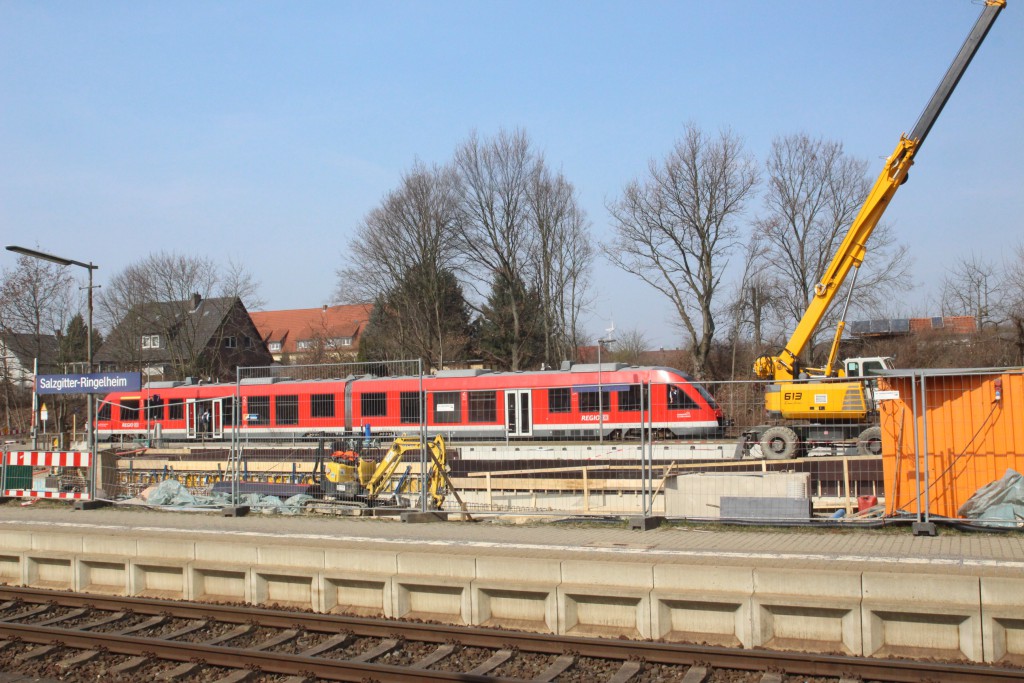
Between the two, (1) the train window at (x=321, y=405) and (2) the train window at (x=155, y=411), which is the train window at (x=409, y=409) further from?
(2) the train window at (x=155, y=411)

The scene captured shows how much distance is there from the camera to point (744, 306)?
53.2 metres

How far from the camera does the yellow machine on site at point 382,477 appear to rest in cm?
1538

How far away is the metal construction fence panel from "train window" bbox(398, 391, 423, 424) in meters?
0.08

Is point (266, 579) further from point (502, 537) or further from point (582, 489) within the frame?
point (582, 489)

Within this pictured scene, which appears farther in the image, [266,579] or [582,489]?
[582,489]

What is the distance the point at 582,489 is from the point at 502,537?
5054 millimetres

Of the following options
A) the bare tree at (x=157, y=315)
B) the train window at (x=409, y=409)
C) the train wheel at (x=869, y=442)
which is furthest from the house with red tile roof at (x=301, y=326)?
the train wheel at (x=869, y=442)

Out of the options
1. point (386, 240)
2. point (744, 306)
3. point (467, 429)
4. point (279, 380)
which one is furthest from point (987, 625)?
point (386, 240)

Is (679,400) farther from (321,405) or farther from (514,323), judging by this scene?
(514,323)

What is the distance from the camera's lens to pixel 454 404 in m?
30.7

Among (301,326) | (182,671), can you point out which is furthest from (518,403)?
(301,326)

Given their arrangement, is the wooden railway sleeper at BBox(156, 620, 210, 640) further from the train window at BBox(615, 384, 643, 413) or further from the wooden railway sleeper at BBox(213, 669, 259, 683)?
the train window at BBox(615, 384, 643, 413)

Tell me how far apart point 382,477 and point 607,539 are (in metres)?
5.35

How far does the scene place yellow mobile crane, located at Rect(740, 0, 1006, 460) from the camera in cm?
1969
